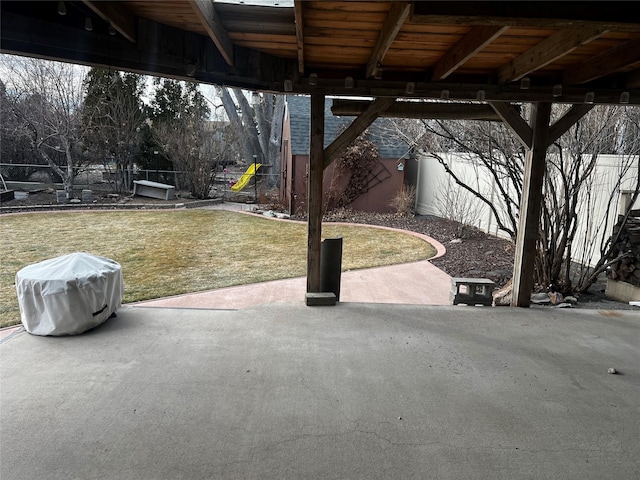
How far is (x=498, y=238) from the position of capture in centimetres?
945

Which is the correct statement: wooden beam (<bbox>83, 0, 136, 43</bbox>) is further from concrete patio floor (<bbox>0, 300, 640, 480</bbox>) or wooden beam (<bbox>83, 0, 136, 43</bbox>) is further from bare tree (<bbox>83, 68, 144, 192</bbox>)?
bare tree (<bbox>83, 68, 144, 192</bbox>)

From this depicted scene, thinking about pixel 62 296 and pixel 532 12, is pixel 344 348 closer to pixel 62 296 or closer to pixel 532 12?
pixel 62 296

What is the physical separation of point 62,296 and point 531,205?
459 centimetres

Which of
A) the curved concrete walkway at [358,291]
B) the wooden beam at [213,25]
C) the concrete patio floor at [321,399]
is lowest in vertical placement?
the curved concrete walkway at [358,291]

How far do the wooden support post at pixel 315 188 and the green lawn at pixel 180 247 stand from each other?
1.88 meters

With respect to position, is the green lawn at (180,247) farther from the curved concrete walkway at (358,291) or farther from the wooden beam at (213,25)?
the wooden beam at (213,25)

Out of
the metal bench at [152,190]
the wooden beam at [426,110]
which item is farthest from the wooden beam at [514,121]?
the metal bench at [152,190]

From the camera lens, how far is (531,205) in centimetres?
470

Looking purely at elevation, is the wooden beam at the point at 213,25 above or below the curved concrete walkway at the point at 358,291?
above

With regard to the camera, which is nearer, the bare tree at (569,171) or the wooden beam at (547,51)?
the wooden beam at (547,51)

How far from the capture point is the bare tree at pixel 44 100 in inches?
486

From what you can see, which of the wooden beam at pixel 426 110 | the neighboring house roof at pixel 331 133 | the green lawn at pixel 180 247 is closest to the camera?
the wooden beam at pixel 426 110

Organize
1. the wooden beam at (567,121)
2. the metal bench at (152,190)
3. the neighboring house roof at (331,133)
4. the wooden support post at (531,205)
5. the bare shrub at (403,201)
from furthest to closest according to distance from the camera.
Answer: the metal bench at (152,190) → the neighboring house roof at (331,133) → the bare shrub at (403,201) → the wooden support post at (531,205) → the wooden beam at (567,121)

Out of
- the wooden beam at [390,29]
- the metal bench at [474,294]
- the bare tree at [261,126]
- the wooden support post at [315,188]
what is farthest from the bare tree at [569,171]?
the bare tree at [261,126]
